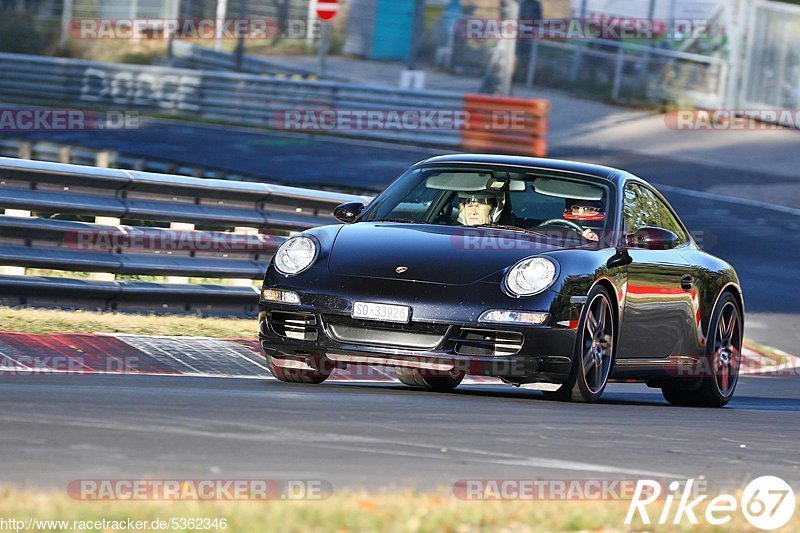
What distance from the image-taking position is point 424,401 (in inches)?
324

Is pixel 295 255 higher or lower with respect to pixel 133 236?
higher

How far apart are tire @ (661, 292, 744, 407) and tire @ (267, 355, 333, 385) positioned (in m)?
2.37

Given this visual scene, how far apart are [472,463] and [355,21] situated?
3824 centimetres

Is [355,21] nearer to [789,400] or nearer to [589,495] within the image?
[789,400]

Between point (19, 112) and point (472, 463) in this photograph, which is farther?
point (19, 112)

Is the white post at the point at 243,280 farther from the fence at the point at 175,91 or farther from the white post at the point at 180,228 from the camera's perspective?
the fence at the point at 175,91

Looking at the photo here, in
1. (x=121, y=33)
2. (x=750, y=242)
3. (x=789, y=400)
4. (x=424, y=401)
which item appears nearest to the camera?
(x=424, y=401)

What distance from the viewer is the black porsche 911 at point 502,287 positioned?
8.26 m

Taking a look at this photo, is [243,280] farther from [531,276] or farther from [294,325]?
[531,276]

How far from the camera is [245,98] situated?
96.7ft

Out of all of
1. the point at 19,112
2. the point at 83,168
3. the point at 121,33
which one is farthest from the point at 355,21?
the point at 83,168

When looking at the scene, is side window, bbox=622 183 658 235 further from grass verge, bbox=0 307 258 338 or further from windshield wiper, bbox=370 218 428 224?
grass verge, bbox=0 307 258 338

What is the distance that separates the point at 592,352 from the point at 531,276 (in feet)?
2.01

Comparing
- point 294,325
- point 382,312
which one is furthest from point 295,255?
point 382,312
